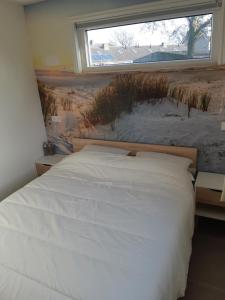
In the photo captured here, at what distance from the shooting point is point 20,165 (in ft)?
9.62

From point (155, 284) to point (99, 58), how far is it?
2299mm

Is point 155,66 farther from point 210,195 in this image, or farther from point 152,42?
point 210,195

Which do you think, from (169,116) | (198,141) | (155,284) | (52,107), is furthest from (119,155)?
(155,284)

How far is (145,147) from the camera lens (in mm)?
2570

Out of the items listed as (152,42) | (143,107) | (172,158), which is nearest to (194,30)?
(152,42)

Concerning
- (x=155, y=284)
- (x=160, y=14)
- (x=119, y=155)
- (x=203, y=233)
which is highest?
(x=160, y=14)

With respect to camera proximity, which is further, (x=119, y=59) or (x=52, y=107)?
(x=52, y=107)

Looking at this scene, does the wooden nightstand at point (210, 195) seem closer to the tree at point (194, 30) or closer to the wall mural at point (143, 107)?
the wall mural at point (143, 107)

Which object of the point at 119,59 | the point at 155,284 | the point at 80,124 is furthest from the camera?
the point at 80,124

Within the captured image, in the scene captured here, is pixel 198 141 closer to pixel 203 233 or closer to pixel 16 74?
pixel 203 233

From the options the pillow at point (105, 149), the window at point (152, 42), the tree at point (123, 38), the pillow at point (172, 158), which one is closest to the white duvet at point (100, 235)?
the pillow at point (172, 158)

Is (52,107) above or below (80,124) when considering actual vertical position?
above

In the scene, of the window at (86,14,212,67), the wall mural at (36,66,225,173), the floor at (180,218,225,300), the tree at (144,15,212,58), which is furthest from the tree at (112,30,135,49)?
the floor at (180,218,225,300)

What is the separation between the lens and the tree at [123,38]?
94.5 inches
